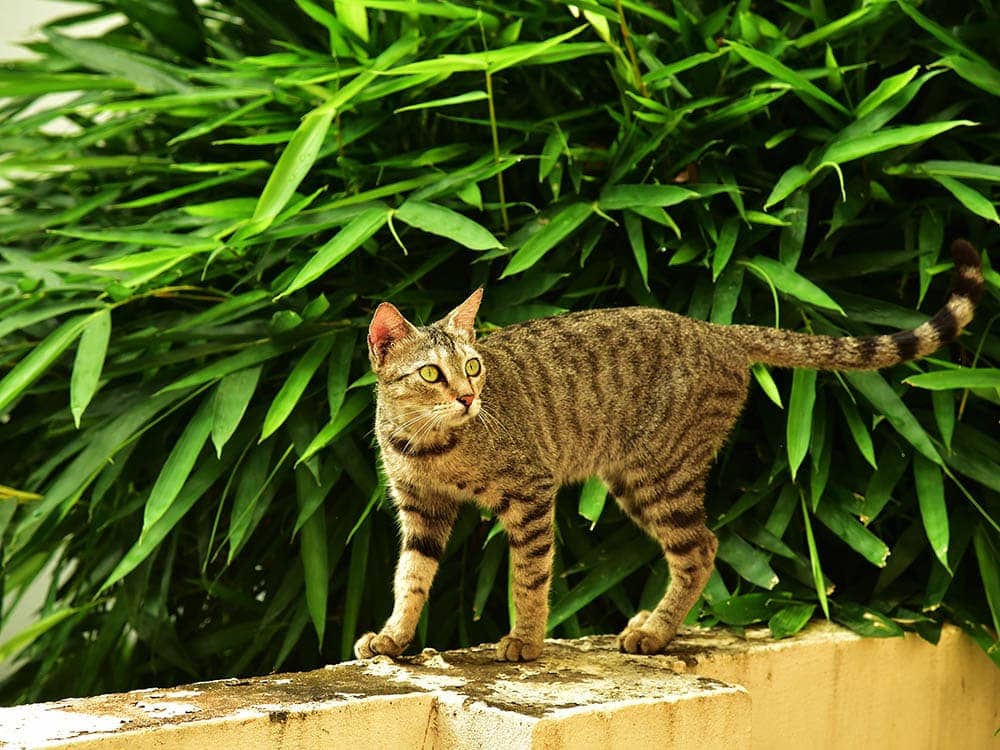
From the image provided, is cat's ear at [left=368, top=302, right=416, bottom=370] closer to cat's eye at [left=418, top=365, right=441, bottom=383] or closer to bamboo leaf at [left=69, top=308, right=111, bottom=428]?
cat's eye at [left=418, top=365, right=441, bottom=383]

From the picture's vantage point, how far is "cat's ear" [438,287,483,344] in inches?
80.7

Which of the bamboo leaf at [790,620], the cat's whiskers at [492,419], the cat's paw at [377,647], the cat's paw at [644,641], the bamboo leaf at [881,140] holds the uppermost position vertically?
the bamboo leaf at [881,140]

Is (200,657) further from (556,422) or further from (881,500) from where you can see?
(881,500)

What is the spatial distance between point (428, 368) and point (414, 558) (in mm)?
396

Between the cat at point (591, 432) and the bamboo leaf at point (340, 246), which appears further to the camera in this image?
the bamboo leaf at point (340, 246)

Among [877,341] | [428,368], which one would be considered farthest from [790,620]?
[428,368]

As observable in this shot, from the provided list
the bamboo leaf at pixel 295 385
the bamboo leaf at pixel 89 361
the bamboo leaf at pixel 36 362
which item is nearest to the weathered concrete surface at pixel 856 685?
the bamboo leaf at pixel 295 385

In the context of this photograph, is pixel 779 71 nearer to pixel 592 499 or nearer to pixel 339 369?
pixel 592 499

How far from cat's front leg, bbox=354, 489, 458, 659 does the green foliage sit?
0.32 meters

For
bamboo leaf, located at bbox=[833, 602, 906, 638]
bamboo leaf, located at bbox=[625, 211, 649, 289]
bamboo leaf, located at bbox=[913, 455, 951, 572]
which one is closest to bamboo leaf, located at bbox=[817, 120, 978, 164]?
bamboo leaf, located at bbox=[625, 211, 649, 289]

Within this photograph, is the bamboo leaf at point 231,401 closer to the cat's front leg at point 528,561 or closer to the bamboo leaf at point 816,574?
the cat's front leg at point 528,561

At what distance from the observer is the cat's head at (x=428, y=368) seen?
6.44 ft

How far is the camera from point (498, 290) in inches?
107

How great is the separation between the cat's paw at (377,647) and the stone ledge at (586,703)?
1.3 inches
